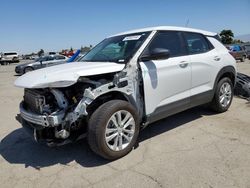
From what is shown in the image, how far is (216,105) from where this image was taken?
5.53m

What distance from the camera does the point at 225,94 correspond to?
565 centimetres

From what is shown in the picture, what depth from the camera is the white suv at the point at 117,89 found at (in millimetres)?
3430

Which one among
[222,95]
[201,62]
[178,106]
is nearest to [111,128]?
[178,106]

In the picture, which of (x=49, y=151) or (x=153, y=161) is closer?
(x=153, y=161)

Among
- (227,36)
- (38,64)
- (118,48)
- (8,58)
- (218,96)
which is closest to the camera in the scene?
(118,48)

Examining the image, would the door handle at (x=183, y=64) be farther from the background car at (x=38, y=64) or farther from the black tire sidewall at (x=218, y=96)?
the background car at (x=38, y=64)

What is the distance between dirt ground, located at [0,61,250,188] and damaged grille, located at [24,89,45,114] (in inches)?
31.6

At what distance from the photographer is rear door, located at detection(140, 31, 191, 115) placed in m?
3.99

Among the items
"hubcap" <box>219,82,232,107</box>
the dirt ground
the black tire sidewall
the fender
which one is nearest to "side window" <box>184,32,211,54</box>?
the fender

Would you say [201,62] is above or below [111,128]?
above

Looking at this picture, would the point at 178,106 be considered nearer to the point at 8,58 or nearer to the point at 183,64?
the point at 183,64

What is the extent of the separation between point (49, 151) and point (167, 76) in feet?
7.50

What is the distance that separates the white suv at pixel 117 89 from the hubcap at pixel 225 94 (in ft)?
2.44

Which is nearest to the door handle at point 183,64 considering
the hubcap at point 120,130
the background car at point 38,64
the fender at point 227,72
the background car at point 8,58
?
the fender at point 227,72
